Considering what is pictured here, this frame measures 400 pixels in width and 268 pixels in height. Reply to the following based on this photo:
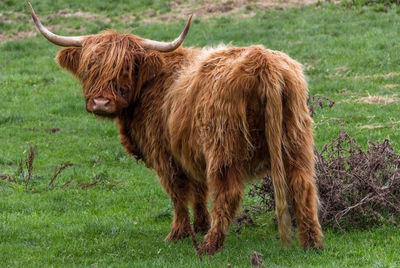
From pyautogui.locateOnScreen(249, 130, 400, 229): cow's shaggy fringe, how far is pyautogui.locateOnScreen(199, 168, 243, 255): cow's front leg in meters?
1.37

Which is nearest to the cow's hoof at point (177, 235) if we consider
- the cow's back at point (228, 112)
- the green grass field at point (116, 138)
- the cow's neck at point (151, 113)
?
the green grass field at point (116, 138)

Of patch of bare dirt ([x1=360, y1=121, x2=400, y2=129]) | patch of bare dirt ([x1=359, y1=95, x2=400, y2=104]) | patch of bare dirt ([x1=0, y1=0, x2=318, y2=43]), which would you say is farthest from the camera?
patch of bare dirt ([x1=0, y1=0, x2=318, y2=43])

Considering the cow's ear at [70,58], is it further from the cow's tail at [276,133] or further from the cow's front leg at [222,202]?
the cow's tail at [276,133]

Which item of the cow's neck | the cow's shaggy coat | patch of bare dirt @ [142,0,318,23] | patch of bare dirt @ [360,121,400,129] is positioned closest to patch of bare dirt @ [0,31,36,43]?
patch of bare dirt @ [142,0,318,23]

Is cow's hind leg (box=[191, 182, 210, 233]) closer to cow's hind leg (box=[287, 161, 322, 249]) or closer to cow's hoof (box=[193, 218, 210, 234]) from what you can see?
cow's hoof (box=[193, 218, 210, 234])

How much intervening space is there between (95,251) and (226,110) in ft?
6.36

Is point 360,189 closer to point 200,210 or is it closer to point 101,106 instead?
point 200,210

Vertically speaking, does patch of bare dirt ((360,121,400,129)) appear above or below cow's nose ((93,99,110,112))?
below

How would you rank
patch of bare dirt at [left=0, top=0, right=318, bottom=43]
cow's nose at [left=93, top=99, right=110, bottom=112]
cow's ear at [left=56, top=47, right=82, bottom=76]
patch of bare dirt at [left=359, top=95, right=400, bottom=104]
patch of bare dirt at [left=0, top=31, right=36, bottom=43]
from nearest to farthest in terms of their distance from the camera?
cow's nose at [left=93, top=99, right=110, bottom=112]
cow's ear at [left=56, top=47, right=82, bottom=76]
patch of bare dirt at [left=359, top=95, right=400, bottom=104]
patch of bare dirt at [left=0, top=31, right=36, bottom=43]
patch of bare dirt at [left=0, top=0, right=318, bottom=43]

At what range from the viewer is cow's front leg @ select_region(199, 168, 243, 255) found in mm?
6012

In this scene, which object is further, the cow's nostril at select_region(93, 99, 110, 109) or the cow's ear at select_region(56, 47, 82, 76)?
the cow's ear at select_region(56, 47, 82, 76)

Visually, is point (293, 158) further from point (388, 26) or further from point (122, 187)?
point (388, 26)

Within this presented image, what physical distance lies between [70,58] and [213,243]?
2.59 metres

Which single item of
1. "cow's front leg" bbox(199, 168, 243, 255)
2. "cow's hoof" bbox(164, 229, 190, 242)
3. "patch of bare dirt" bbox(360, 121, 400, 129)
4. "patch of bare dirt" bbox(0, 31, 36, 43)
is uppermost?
"cow's front leg" bbox(199, 168, 243, 255)
